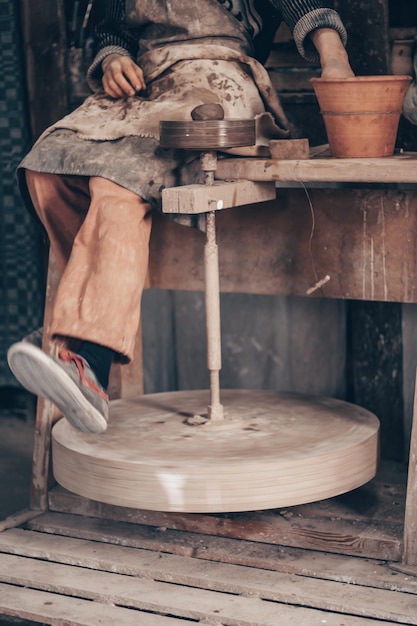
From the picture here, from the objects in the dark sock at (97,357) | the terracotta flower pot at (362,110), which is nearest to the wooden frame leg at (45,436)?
the dark sock at (97,357)

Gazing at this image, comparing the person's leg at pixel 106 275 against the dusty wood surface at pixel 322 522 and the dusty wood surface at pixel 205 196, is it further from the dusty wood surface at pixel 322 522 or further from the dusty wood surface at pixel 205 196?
the dusty wood surface at pixel 322 522

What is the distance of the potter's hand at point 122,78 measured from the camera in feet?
9.70

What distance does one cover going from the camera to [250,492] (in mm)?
2637

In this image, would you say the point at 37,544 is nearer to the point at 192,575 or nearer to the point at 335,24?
the point at 192,575

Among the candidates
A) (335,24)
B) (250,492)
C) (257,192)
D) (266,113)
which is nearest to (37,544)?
(250,492)

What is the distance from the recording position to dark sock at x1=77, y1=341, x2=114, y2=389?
108 inches

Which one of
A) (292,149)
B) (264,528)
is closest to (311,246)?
(292,149)

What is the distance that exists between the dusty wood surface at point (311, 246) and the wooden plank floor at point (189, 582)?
2.54ft

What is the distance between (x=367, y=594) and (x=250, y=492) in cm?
38

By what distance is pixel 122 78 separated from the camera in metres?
2.96

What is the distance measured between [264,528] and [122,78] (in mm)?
1303

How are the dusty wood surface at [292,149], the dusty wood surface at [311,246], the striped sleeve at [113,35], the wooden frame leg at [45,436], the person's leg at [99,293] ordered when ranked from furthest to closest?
1. the wooden frame leg at [45,436]
2. the striped sleeve at [113,35]
3. the dusty wood surface at [311,246]
4. the dusty wood surface at [292,149]
5. the person's leg at [99,293]

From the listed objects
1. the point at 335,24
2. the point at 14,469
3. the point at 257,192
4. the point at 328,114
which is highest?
the point at 335,24

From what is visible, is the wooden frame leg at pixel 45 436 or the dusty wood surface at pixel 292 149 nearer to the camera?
the dusty wood surface at pixel 292 149
